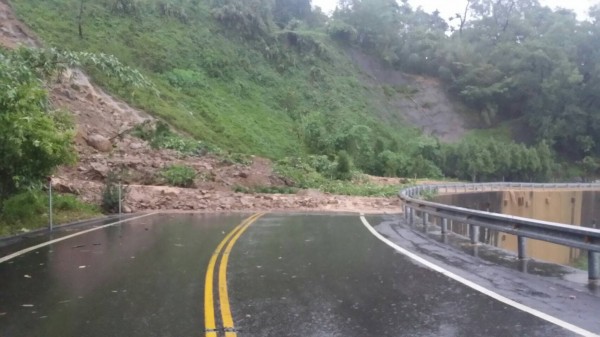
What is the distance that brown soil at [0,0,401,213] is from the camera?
89.4 feet

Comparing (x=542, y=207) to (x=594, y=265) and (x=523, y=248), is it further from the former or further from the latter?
(x=594, y=265)

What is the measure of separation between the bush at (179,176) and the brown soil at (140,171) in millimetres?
433

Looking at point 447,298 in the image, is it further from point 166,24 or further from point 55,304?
point 166,24

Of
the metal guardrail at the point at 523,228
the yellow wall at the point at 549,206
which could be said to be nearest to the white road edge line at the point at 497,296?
the metal guardrail at the point at 523,228

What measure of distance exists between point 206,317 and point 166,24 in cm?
5650

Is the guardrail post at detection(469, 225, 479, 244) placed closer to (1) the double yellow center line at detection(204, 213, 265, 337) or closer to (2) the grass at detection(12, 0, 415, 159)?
(1) the double yellow center line at detection(204, 213, 265, 337)

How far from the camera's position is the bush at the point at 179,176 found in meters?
31.0

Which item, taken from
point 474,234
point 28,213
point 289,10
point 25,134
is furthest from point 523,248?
point 289,10

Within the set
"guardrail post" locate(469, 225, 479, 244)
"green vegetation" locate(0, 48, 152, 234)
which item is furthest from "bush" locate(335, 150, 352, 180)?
"guardrail post" locate(469, 225, 479, 244)

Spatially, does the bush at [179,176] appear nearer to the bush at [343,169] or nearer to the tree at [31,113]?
the bush at [343,169]

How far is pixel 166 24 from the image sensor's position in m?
59.2

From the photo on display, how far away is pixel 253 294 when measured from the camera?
307 inches

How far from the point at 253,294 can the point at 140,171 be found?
25.2 meters

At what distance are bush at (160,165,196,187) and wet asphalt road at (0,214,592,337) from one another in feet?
58.4
